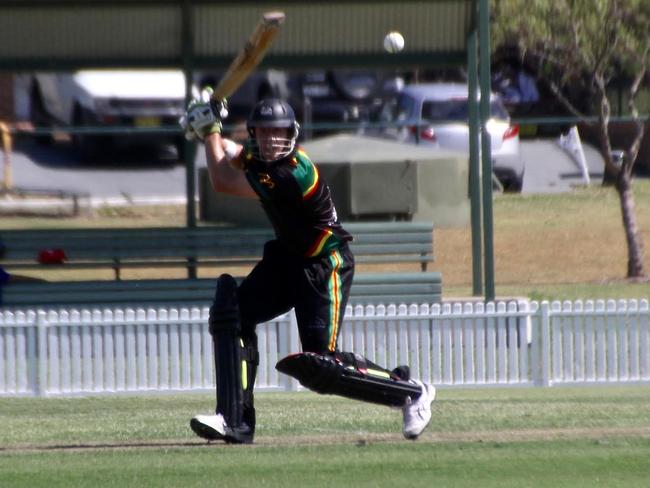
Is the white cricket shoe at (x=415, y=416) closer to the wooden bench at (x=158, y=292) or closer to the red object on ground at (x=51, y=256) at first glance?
the wooden bench at (x=158, y=292)

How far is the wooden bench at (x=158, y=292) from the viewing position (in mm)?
14547

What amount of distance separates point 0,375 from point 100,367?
92 cm

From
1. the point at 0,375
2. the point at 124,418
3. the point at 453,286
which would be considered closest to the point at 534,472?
the point at 124,418

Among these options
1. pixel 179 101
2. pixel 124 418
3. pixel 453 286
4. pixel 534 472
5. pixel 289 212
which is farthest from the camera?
pixel 179 101

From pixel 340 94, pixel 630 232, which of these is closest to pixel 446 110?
pixel 340 94

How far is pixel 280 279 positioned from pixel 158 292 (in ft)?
27.5

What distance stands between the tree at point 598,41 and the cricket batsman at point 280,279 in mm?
11457

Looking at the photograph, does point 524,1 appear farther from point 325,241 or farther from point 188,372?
point 325,241

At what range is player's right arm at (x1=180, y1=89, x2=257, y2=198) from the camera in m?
6.62

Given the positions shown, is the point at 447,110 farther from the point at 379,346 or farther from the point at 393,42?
the point at 379,346

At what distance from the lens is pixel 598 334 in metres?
12.5

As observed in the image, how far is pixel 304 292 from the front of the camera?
6.51m

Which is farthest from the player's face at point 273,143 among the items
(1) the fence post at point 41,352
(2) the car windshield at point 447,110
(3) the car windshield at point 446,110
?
(2) the car windshield at point 447,110

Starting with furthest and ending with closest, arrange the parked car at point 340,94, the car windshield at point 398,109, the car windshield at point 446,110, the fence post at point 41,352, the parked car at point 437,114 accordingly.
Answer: the parked car at point 340,94 < the car windshield at point 398,109 < the car windshield at point 446,110 < the parked car at point 437,114 < the fence post at point 41,352
